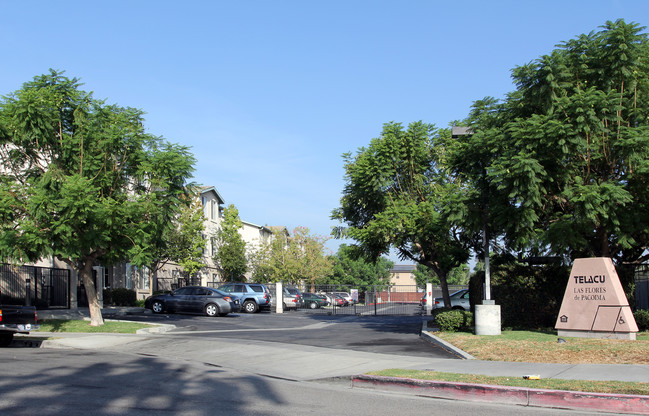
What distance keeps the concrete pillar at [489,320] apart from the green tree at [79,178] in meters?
10.9

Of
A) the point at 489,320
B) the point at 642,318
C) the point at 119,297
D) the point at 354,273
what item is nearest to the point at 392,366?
the point at 489,320

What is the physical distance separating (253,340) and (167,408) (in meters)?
10.2

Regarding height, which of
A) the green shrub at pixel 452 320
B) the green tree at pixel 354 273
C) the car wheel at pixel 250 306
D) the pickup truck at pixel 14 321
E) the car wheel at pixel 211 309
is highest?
the pickup truck at pixel 14 321

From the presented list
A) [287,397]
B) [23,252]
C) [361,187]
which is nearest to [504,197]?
[361,187]

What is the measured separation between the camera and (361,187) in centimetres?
2397

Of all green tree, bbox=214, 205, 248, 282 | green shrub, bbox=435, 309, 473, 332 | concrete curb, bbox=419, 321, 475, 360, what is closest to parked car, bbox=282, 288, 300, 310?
green tree, bbox=214, 205, 248, 282

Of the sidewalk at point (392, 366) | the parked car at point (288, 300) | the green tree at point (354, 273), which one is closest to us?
the sidewalk at point (392, 366)

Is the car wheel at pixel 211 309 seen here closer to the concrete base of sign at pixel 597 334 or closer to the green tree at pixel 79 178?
the green tree at pixel 79 178

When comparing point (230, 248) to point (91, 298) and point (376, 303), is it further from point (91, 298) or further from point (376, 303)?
point (91, 298)

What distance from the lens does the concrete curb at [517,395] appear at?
7.84 metres

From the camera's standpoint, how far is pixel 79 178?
57.1 feet

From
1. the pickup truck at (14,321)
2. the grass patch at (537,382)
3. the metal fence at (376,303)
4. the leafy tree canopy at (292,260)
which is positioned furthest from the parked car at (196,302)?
the leafy tree canopy at (292,260)

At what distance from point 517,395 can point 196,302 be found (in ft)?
73.7

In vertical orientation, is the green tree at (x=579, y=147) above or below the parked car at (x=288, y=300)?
above
